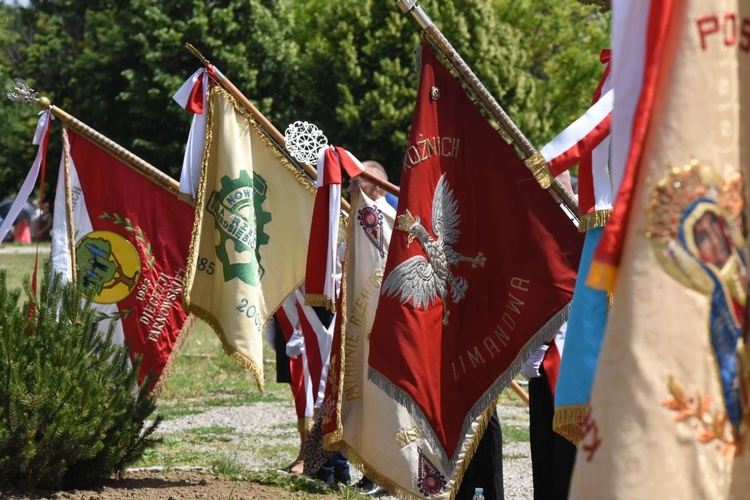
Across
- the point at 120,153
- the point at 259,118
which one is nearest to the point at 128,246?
the point at 120,153

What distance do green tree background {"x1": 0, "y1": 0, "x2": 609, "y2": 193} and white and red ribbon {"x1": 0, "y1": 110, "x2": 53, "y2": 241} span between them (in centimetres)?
1999

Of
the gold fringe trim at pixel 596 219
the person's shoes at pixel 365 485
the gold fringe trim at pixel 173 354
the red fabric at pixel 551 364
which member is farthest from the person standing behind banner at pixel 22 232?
the gold fringe trim at pixel 596 219

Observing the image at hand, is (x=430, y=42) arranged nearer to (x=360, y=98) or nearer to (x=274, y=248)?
(x=274, y=248)

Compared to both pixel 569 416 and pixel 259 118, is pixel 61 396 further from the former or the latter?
pixel 569 416

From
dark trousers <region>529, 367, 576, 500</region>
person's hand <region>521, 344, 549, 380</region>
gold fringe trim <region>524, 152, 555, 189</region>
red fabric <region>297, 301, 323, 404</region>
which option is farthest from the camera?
red fabric <region>297, 301, 323, 404</region>

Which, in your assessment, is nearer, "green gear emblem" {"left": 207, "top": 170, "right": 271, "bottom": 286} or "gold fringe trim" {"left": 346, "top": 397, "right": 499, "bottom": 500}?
"gold fringe trim" {"left": 346, "top": 397, "right": 499, "bottom": 500}

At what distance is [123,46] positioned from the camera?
32062 millimetres

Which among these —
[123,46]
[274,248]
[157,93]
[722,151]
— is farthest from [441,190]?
[123,46]

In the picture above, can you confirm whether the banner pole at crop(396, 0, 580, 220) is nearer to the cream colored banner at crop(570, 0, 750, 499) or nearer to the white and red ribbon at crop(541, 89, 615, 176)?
the white and red ribbon at crop(541, 89, 615, 176)

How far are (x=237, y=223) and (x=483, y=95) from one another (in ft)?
7.41

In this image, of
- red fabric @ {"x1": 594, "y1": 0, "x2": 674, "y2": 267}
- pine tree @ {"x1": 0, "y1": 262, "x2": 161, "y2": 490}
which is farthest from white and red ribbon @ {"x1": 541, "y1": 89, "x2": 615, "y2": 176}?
pine tree @ {"x1": 0, "y1": 262, "x2": 161, "y2": 490}

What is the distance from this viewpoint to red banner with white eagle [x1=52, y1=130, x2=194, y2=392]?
24.3 feet

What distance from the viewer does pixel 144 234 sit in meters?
7.59

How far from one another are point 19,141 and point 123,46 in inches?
291
